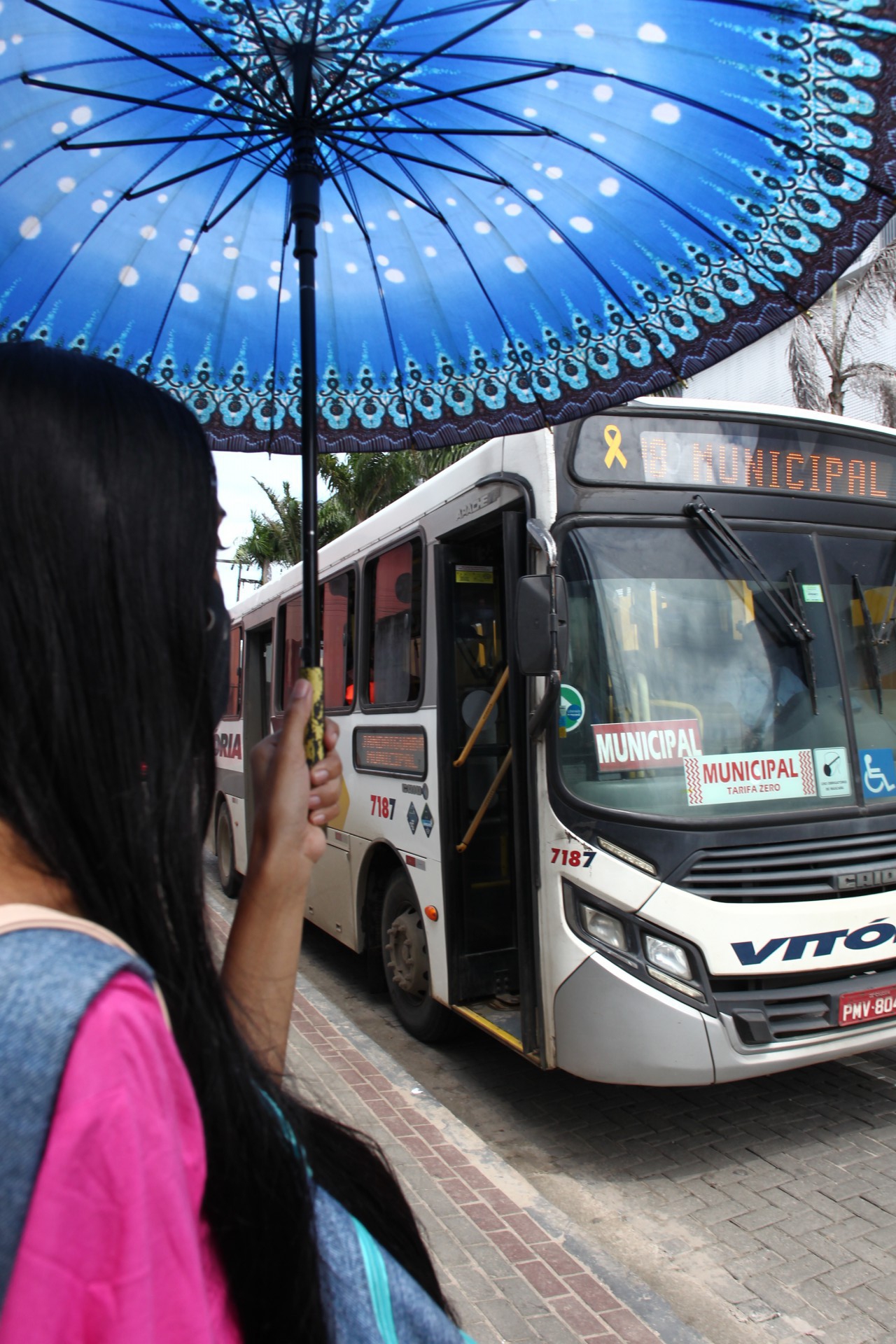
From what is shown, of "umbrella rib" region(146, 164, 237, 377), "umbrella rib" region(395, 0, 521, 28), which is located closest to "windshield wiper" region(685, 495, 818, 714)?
"umbrella rib" region(146, 164, 237, 377)

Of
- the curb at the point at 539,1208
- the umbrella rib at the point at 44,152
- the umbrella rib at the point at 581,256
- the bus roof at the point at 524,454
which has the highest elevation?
the bus roof at the point at 524,454

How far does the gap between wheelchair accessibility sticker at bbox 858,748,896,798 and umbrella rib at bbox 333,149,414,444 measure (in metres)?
3.07

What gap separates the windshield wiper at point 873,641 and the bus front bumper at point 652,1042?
1.58m

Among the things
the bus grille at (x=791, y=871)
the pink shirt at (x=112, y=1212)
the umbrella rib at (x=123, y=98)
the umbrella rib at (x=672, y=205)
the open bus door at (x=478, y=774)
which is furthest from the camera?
the open bus door at (x=478, y=774)

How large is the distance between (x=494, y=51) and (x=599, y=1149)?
4.33 metres

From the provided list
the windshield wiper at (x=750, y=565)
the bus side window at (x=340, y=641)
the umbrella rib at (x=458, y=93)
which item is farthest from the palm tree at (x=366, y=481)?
the umbrella rib at (x=458, y=93)

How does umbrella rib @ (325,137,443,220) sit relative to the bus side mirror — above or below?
above

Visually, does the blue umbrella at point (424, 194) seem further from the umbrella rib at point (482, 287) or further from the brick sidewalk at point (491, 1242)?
the brick sidewalk at point (491, 1242)

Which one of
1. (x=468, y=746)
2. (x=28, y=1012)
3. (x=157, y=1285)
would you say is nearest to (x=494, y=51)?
(x=28, y=1012)

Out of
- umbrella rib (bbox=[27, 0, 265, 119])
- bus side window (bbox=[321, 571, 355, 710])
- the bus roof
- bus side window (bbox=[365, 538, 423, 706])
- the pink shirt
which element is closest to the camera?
the pink shirt

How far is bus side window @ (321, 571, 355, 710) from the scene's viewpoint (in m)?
6.84

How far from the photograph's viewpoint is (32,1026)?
1.99 feet

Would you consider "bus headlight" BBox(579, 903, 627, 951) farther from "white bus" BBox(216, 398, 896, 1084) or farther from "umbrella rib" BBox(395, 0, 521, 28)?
"umbrella rib" BBox(395, 0, 521, 28)

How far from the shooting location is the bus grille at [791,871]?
3.96m
